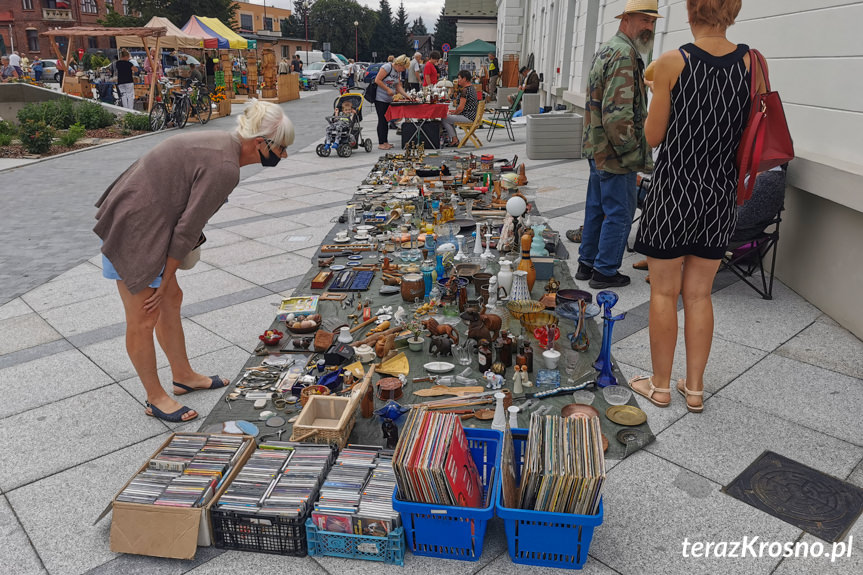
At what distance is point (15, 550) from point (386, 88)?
1152 cm

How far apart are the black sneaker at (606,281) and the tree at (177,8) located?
1787 inches

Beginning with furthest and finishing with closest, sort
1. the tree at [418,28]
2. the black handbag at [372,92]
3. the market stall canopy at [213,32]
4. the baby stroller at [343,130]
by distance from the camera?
1. the tree at [418,28]
2. the market stall canopy at [213,32]
3. the black handbag at [372,92]
4. the baby stroller at [343,130]

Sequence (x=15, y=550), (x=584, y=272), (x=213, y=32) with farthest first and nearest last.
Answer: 1. (x=213, y=32)
2. (x=584, y=272)
3. (x=15, y=550)

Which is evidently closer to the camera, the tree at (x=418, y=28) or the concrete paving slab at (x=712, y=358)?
the concrete paving slab at (x=712, y=358)

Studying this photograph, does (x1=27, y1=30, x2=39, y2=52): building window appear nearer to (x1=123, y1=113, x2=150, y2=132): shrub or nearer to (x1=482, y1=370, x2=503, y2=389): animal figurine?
(x1=123, y1=113, x2=150, y2=132): shrub

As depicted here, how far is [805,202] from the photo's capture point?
5113 millimetres

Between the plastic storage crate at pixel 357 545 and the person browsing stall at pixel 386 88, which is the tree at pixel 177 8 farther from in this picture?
the plastic storage crate at pixel 357 545

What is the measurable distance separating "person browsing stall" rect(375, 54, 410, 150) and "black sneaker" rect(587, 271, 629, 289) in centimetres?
862

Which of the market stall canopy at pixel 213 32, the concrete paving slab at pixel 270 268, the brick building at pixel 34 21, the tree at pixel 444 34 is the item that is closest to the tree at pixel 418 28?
the tree at pixel 444 34

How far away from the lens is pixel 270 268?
6.25 metres

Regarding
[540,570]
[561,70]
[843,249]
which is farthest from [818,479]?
[561,70]

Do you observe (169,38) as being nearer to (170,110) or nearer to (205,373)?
(170,110)

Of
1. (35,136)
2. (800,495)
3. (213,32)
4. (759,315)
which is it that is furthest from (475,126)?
(213,32)

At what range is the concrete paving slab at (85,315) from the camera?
493 cm
